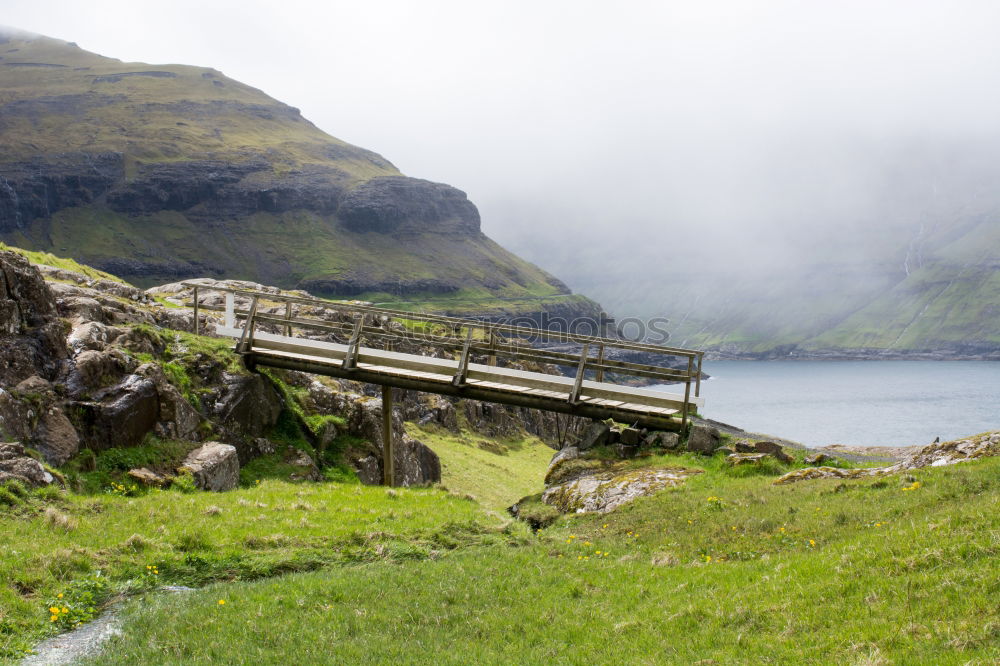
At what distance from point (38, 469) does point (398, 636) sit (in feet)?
34.4

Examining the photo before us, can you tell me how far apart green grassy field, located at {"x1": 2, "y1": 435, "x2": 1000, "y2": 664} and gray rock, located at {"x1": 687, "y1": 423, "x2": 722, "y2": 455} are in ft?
10.9

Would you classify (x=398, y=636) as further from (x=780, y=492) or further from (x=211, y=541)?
(x=780, y=492)

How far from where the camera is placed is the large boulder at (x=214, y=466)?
58.7 ft

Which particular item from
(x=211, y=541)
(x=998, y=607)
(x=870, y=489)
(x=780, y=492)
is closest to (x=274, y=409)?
(x=211, y=541)

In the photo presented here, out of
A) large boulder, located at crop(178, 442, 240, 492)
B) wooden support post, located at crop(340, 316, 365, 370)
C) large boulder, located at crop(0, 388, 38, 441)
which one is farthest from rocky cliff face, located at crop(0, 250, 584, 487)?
wooden support post, located at crop(340, 316, 365, 370)

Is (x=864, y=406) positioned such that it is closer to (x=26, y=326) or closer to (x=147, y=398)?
(x=147, y=398)

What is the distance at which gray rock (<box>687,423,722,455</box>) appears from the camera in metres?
20.0

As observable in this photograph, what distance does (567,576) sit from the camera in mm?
11617

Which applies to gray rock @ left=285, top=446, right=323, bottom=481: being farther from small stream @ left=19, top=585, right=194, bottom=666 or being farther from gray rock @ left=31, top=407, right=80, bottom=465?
small stream @ left=19, top=585, right=194, bottom=666

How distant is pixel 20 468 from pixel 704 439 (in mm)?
18577

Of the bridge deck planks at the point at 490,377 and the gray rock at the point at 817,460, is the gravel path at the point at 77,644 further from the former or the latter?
the gray rock at the point at 817,460

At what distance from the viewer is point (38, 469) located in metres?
14.2

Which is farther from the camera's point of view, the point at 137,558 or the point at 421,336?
the point at 421,336

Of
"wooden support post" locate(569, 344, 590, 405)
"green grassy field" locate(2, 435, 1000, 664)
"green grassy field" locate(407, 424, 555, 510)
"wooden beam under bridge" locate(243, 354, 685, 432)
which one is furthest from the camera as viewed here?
"green grassy field" locate(407, 424, 555, 510)
